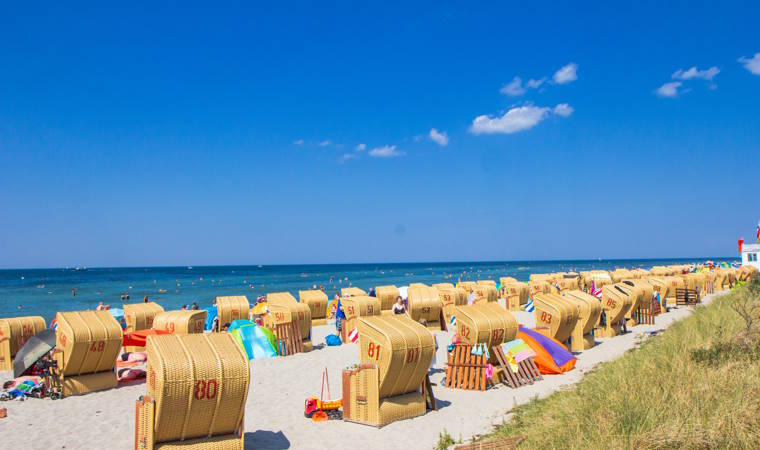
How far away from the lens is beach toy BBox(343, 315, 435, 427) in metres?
9.70

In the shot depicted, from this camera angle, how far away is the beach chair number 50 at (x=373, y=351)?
975cm

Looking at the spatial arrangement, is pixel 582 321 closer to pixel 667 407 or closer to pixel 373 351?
pixel 373 351

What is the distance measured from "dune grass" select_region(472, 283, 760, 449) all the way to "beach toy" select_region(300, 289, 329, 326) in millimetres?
14872

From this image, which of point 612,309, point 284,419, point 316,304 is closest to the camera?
point 284,419

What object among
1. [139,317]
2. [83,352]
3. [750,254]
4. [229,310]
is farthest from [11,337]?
[750,254]

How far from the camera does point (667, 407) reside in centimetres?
695

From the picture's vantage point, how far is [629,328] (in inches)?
894

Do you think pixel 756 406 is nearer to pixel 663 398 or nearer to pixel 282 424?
pixel 663 398

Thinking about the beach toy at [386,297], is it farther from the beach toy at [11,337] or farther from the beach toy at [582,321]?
the beach toy at [11,337]

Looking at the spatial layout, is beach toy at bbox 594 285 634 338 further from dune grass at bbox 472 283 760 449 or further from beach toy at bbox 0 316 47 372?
beach toy at bbox 0 316 47 372

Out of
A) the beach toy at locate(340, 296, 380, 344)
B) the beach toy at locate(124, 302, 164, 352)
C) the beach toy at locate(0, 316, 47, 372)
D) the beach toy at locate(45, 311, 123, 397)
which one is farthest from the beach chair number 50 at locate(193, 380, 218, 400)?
the beach toy at locate(124, 302, 164, 352)

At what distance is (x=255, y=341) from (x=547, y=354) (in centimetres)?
892

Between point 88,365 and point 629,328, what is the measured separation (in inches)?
799

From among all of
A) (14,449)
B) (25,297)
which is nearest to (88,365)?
(14,449)
